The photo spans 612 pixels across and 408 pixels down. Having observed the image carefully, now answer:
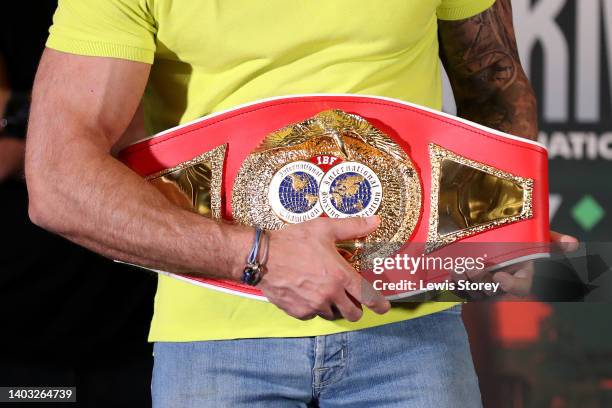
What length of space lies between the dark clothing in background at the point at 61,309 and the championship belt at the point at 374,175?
0.91 meters

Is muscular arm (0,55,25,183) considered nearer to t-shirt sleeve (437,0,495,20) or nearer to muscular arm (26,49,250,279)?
muscular arm (26,49,250,279)

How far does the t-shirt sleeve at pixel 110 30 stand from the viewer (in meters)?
1.15

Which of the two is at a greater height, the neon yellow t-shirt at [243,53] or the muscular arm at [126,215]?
the neon yellow t-shirt at [243,53]

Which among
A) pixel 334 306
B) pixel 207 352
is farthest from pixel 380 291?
pixel 207 352

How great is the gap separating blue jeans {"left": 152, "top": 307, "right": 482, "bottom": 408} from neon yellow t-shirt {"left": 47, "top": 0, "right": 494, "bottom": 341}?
0.06 feet

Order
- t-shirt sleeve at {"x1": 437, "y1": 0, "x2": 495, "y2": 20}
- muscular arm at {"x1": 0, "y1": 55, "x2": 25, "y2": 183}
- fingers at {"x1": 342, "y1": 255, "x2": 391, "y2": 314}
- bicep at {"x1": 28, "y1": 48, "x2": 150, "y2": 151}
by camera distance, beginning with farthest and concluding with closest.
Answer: muscular arm at {"x1": 0, "y1": 55, "x2": 25, "y2": 183} → t-shirt sleeve at {"x1": 437, "y1": 0, "x2": 495, "y2": 20} → bicep at {"x1": 28, "y1": 48, "x2": 150, "y2": 151} → fingers at {"x1": 342, "y1": 255, "x2": 391, "y2": 314}

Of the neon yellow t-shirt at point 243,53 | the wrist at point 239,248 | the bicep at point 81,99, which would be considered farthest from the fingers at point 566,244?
the bicep at point 81,99

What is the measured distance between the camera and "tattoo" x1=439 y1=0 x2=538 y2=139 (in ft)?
4.60

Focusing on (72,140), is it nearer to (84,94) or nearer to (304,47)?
(84,94)

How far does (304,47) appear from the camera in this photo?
3.82ft

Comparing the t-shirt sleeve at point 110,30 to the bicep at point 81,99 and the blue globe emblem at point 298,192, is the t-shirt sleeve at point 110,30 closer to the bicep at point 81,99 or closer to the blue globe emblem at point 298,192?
the bicep at point 81,99

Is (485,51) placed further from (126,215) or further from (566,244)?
(126,215)

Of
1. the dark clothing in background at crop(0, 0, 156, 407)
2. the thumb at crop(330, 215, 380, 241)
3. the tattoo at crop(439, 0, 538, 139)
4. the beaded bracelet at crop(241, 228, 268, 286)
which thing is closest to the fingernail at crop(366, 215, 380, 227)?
the thumb at crop(330, 215, 380, 241)

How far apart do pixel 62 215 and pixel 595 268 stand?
64 centimetres
